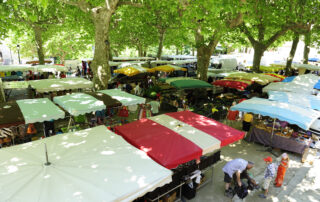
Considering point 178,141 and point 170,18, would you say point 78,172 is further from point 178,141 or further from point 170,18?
point 170,18

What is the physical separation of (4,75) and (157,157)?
63.3 feet

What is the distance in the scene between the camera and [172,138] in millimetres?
5797

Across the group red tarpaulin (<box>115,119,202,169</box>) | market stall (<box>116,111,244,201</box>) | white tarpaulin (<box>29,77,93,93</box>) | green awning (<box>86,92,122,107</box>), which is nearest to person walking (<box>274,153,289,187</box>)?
market stall (<box>116,111,244,201</box>)

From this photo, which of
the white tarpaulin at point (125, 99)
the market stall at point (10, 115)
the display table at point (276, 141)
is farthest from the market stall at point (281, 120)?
the market stall at point (10, 115)

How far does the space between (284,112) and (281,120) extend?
36 cm

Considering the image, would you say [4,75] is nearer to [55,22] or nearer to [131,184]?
[55,22]

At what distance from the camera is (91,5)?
1221cm

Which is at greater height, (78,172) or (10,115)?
(10,115)

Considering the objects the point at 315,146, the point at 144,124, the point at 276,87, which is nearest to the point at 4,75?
the point at 144,124

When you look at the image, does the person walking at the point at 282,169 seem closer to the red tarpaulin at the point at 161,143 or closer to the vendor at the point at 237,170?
the vendor at the point at 237,170

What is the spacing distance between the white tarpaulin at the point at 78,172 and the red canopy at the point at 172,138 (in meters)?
0.57

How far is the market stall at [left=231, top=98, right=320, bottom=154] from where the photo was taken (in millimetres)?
7902

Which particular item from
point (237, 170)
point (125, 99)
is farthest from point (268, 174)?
point (125, 99)

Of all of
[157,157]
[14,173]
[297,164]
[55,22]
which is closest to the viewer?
[14,173]
